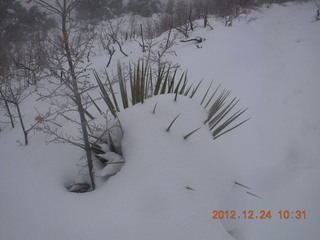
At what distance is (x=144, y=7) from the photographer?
14.8 metres

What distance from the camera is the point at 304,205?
5.66 ft

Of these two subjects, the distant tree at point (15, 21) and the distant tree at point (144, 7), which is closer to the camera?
the distant tree at point (15, 21)

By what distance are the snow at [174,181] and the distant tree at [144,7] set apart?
49.2 feet

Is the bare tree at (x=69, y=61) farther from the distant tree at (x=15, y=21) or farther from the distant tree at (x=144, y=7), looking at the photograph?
the distant tree at (x=144, y=7)

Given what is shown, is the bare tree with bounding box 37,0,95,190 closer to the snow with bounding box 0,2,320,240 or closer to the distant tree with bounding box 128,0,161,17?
the snow with bounding box 0,2,320,240

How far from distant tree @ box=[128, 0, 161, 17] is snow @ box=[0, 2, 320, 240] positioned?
15.0 metres

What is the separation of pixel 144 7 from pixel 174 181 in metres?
16.7

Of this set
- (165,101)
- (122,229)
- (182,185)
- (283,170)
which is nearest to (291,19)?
(283,170)

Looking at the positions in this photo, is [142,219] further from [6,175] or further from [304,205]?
[304,205]

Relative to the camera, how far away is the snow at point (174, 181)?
1.09 m
